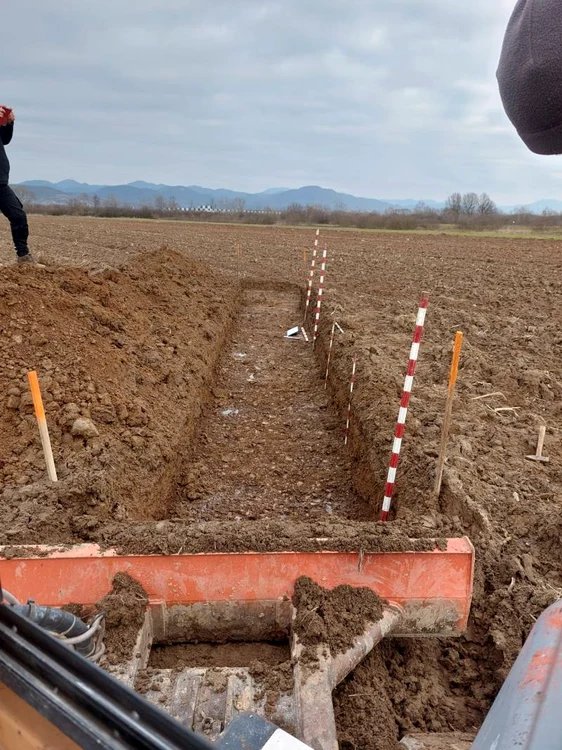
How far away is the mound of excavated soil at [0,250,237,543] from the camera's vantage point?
378cm

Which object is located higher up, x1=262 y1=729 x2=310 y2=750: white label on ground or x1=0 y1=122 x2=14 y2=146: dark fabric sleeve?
x1=0 y1=122 x2=14 y2=146: dark fabric sleeve

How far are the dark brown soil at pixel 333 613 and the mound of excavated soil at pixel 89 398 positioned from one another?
1.54 meters

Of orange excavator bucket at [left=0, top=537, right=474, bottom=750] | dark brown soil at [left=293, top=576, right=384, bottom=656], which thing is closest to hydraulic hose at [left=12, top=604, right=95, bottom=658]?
orange excavator bucket at [left=0, top=537, right=474, bottom=750]

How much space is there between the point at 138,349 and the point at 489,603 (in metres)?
4.67

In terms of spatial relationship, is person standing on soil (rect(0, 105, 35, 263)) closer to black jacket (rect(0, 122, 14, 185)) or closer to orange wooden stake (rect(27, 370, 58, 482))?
black jacket (rect(0, 122, 14, 185))

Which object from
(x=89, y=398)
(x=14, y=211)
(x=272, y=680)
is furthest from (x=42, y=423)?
Result: (x=14, y=211)

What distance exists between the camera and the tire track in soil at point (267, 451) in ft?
15.9

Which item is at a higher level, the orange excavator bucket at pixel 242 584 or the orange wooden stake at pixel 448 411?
the orange wooden stake at pixel 448 411

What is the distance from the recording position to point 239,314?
11633 millimetres

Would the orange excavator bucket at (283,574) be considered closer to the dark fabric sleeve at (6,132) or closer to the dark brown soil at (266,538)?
the dark brown soil at (266,538)

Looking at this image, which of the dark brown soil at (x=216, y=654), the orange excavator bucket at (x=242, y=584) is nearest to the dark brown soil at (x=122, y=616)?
the orange excavator bucket at (x=242, y=584)

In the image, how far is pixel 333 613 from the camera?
2.87m

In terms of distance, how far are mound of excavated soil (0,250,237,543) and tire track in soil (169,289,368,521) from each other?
325 mm

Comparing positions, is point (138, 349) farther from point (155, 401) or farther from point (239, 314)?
point (239, 314)
